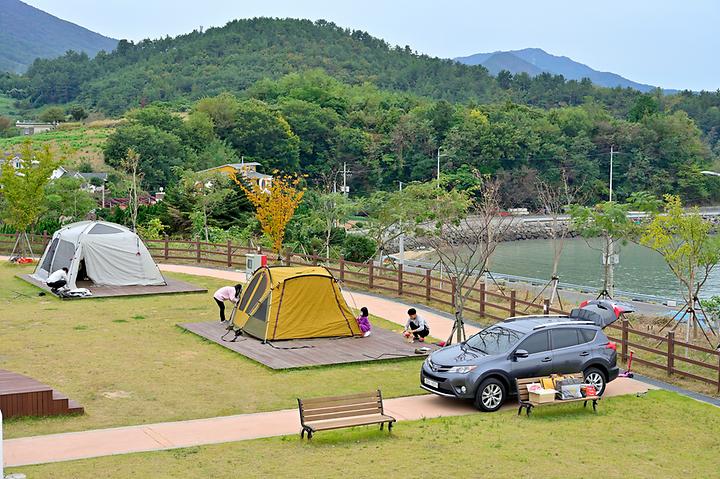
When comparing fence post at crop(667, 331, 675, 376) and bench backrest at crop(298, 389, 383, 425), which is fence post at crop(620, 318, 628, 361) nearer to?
fence post at crop(667, 331, 675, 376)

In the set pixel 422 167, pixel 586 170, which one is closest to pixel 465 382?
pixel 422 167

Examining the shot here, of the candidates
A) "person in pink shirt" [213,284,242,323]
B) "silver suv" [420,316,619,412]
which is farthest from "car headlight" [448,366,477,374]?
"person in pink shirt" [213,284,242,323]

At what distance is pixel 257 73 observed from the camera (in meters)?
165

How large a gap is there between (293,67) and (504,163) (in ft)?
293

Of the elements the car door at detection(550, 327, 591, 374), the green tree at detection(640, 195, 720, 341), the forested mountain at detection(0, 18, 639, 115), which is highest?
the forested mountain at detection(0, 18, 639, 115)

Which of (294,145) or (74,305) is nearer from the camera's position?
(74,305)

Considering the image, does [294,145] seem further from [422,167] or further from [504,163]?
[504,163]

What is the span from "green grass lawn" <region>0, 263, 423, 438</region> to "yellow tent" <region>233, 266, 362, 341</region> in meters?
1.14

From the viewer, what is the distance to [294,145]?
8831 centimetres

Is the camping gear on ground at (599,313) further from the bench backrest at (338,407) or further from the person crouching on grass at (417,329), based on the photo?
the bench backrest at (338,407)

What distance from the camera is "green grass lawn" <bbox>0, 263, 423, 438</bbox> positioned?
14.2 m

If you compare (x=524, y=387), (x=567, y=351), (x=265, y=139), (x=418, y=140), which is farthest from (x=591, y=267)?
(x=524, y=387)

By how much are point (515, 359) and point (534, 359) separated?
37 centimetres

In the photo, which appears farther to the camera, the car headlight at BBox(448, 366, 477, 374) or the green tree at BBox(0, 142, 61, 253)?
the green tree at BBox(0, 142, 61, 253)
